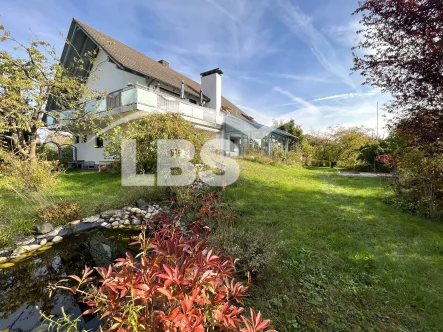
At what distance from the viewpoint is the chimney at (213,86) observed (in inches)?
720

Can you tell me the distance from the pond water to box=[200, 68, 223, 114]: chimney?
15.0 metres

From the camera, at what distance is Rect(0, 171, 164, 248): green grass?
495 centimetres

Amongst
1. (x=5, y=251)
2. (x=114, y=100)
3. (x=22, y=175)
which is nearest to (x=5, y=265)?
(x=5, y=251)

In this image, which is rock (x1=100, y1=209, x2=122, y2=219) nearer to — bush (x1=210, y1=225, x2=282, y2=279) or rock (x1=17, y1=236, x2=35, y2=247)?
rock (x1=17, y1=236, x2=35, y2=247)

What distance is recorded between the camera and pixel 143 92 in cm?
1150

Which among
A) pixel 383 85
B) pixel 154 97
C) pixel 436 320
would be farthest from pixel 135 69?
pixel 436 320

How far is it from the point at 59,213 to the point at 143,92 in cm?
787

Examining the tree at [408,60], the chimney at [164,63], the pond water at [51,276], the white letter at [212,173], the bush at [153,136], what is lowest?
the pond water at [51,276]

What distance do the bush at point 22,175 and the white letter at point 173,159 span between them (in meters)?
3.98

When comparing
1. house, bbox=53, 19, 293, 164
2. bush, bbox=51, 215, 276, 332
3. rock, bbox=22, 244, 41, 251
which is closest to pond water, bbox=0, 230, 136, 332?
rock, bbox=22, 244, 41, 251

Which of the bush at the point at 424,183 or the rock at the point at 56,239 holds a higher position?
the bush at the point at 424,183

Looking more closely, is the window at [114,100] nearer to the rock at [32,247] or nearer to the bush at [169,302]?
the rock at [32,247]

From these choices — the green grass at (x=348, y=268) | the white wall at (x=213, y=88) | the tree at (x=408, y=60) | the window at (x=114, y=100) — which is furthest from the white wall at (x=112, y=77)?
the tree at (x=408, y=60)

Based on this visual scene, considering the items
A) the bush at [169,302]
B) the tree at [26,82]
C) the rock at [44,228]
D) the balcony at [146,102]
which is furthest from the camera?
the balcony at [146,102]
